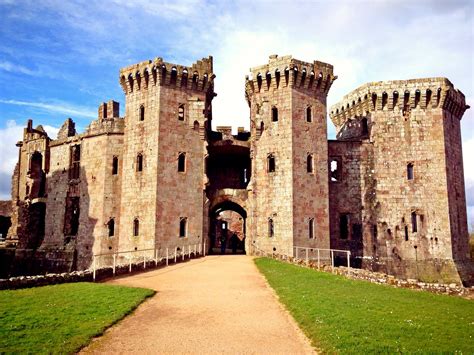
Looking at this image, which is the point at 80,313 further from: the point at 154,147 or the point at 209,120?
the point at 209,120

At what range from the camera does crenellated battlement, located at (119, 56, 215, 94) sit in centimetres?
3105

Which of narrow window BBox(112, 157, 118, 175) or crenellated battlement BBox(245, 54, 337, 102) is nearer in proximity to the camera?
crenellated battlement BBox(245, 54, 337, 102)

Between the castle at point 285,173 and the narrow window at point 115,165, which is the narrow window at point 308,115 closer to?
the castle at point 285,173

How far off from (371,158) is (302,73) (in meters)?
8.69

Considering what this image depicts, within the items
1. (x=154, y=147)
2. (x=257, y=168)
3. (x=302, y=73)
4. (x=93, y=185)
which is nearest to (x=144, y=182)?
(x=154, y=147)

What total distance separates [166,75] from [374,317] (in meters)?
24.5

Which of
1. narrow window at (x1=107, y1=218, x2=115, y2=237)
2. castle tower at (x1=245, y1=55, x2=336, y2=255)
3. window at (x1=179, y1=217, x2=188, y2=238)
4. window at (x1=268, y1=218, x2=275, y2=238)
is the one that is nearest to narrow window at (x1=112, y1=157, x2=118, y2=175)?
narrow window at (x1=107, y1=218, x2=115, y2=237)

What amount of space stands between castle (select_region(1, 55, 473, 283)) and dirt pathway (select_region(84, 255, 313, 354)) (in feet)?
38.0

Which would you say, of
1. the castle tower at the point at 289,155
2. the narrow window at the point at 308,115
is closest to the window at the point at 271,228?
the castle tower at the point at 289,155

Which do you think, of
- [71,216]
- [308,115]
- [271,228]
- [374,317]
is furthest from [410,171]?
[71,216]

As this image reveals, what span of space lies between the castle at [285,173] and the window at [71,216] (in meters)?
0.08

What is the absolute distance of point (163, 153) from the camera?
99.4 ft

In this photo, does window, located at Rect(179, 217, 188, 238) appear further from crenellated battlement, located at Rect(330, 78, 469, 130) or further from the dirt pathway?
crenellated battlement, located at Rect(330, 78, 469, 130)

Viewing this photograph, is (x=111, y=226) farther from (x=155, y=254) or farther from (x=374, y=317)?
(x=374, y=317)
